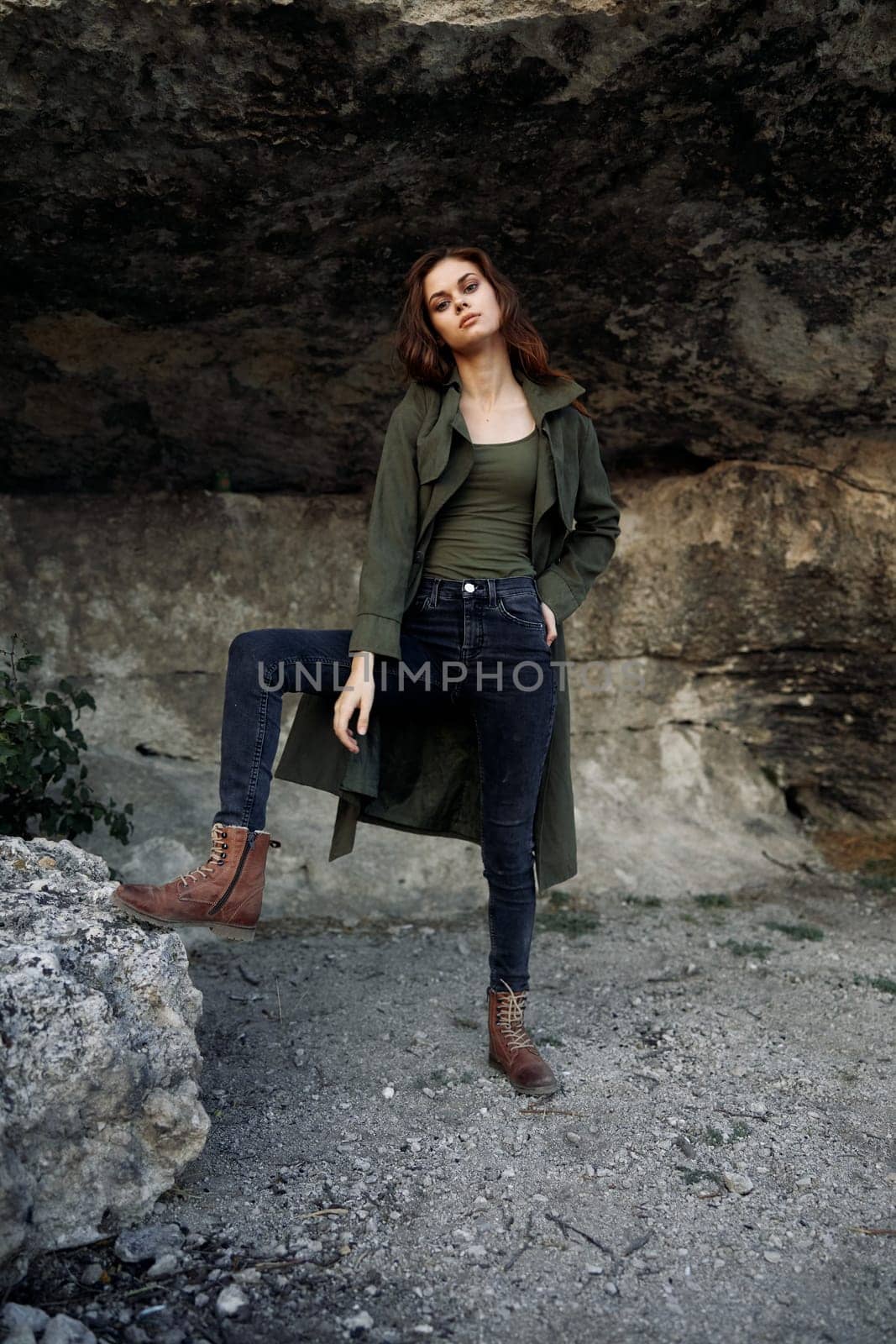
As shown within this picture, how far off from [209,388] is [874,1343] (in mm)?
3648

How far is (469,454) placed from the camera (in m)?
2.83

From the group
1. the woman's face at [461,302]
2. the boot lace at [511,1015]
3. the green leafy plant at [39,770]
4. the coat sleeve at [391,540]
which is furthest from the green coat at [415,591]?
the green leafy plant at [39,770]

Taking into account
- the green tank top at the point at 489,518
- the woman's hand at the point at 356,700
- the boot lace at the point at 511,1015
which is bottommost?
the boot lace at the point at 511,1015

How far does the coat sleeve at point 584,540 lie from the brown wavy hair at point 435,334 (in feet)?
0.67

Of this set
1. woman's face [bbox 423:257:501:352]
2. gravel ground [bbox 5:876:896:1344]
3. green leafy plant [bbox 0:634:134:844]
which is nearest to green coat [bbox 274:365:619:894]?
woman's face [bbox 423:257:501:352]

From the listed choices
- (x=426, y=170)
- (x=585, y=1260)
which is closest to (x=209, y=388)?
(x=426, y=170)

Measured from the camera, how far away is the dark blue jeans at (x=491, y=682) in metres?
2.69

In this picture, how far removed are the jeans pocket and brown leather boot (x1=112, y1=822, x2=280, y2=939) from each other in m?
0.82

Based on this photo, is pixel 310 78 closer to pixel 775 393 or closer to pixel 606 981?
pixel 775 393

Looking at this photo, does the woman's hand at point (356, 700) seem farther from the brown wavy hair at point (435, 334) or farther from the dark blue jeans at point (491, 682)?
the brown wavy hair at point (435, 334)

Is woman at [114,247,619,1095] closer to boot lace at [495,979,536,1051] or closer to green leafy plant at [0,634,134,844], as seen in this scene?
boot lace at [495,979,536,1051]

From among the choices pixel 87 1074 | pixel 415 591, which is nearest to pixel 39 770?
pixel 415 591

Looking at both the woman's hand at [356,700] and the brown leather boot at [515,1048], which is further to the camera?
the brown leather boot at [515,1048]

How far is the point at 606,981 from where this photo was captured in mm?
3672
